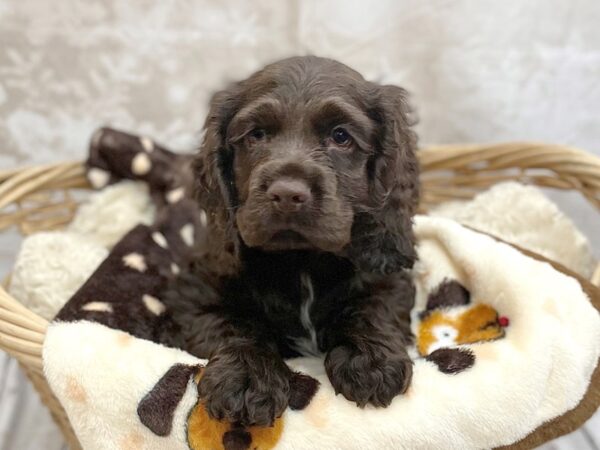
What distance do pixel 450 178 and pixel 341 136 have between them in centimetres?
150

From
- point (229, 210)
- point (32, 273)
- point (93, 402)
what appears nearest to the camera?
point (93, 402)

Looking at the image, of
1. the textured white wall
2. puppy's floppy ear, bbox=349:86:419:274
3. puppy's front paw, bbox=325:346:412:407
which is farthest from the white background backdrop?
puppy's front paw, bbox=325:346:412:407

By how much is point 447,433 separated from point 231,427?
541 mm

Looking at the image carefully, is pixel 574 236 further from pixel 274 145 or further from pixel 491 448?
pixel 274 145

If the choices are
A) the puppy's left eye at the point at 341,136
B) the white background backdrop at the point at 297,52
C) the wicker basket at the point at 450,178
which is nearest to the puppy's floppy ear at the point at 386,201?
the puppy's left eye at the point at 341,136

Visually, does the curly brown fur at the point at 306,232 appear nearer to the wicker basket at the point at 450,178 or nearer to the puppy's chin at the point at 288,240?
the puppy's chin at the point at 288,240

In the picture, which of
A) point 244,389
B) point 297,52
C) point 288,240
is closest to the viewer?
point 244,389

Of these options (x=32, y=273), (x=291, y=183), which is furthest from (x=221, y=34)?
(x=291, y=183)

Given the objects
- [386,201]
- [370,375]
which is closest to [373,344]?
[370,375]

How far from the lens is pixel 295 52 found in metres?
3.44

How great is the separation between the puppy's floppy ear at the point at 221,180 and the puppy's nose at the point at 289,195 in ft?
1.15

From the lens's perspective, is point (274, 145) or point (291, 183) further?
point (274, 145)

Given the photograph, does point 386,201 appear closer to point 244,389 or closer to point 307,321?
point 307,321

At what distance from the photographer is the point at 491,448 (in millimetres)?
1674
